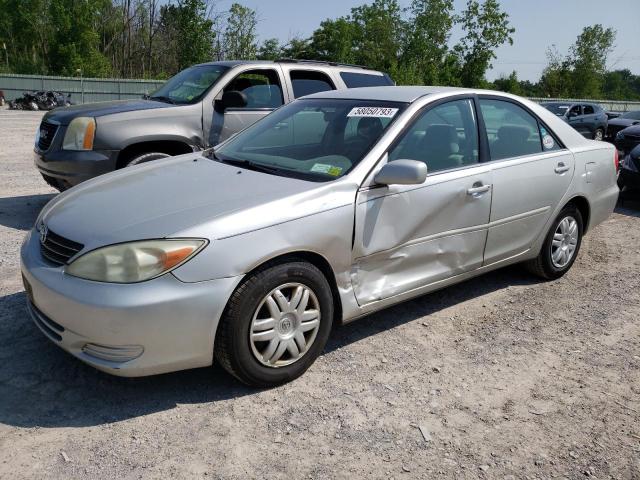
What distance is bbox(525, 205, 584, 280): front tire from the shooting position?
15.7ft

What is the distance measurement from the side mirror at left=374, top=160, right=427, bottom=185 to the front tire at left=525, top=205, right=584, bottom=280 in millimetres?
1945

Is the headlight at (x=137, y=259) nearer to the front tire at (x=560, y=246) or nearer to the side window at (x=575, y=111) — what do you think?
the front tire at (x=560, y=246)

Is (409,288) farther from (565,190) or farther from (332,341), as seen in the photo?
(565,190)

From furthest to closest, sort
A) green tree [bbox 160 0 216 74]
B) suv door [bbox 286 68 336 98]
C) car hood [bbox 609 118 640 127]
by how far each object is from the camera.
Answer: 1. green tree [bbox 160 0 216 74]
2. car hood [bbox 609 118 640 127]
3. suv door [bbox 286 68 336 98]

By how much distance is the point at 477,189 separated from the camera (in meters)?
3.92

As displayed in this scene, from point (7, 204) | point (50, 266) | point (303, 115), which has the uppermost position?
point (303, 115)

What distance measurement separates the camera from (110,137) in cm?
589

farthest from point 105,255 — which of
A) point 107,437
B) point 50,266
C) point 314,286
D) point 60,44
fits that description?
point 60,44

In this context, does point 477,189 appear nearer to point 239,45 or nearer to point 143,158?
point 143,158

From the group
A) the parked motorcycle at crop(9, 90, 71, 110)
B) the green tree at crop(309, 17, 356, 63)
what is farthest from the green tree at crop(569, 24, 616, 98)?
the parked motorcycle at crop(9, 90, 71, 110)

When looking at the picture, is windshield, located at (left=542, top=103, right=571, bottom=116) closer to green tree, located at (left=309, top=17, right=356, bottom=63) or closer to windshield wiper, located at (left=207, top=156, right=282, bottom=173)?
windshield wiper, located at (left=207, top=156, right=282, bottom=173)

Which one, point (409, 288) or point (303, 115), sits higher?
point (303, 115)

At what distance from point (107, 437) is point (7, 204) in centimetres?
531

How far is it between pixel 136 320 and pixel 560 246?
3.64 metres
